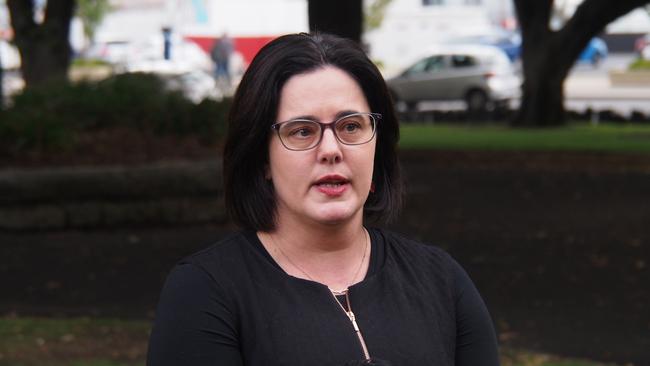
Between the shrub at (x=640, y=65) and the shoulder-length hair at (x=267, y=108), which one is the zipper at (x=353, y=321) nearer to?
the shoulder-length hair at (x=267, y=108)

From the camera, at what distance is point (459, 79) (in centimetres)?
3378

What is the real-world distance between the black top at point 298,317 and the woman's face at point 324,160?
142mm

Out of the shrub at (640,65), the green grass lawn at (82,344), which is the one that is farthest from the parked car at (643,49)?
the green grass lawn at (82,344)

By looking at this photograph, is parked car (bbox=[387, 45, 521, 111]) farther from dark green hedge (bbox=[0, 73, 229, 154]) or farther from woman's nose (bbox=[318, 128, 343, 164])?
woman's nose (bbox=[318, 128, 343, 164])

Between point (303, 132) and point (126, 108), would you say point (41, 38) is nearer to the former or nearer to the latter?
point (126, 108)

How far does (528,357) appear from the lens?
7.29 metres

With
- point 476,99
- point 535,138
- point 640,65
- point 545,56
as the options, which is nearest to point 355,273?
point 535,138

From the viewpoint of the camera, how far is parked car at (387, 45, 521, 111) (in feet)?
109

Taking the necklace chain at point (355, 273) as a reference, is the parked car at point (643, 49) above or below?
below

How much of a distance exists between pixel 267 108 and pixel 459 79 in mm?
31497

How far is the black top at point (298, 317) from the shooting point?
2.46 meters

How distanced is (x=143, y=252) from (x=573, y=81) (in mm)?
32837

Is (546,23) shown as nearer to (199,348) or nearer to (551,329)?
(551,329)

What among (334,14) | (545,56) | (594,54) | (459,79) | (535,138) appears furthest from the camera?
(594,54)
